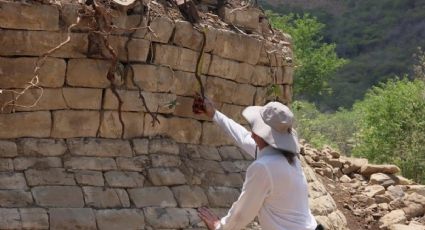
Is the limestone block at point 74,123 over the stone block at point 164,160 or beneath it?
over

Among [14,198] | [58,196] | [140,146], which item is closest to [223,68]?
[140,146]

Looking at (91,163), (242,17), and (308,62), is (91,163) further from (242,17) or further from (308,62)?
(308,62)

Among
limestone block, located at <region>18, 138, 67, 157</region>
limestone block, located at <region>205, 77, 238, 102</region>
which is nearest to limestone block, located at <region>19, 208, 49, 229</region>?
limestone block, located at <region>18, 138, 67, 157</region>

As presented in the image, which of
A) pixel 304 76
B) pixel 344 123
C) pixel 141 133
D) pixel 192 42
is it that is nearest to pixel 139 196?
pixel 141 133

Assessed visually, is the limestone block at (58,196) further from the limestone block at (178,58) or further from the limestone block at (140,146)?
the limestone block at (178,58)

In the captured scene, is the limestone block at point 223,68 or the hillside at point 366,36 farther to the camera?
the hillside at point 366,36

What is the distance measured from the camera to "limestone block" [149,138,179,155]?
5.66 m

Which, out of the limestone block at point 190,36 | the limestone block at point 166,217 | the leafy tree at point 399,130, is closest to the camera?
the limestone block at point 166,217

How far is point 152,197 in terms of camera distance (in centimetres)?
541

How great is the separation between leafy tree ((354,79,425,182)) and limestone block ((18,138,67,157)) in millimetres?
12283

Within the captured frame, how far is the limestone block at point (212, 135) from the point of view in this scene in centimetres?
612

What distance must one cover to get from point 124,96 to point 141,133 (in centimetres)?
32

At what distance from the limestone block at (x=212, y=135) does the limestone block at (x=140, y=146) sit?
0.65 m

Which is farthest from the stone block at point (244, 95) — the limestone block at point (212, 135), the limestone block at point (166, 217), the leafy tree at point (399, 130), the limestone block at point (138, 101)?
the leafy tree at point (399, 130)
